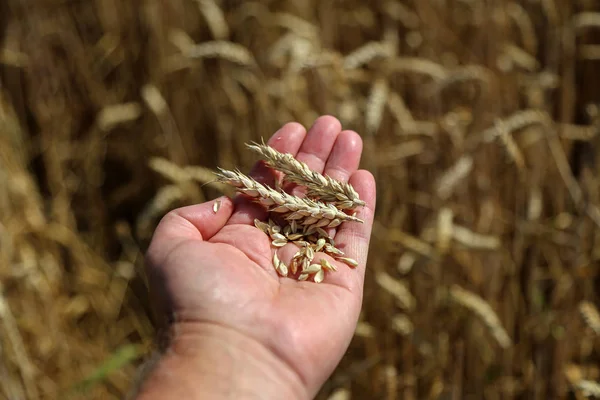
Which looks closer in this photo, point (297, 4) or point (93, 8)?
point (297, 4)

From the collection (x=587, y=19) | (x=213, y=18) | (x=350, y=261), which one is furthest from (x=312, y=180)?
(x=587, y=19)

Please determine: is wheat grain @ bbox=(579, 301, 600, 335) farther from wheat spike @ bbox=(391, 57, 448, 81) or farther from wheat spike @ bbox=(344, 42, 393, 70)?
wheat spike @ bbox=(344, 42, 393, 70)

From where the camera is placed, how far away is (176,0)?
Result: 3.03m

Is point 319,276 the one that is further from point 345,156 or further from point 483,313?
point 483,313

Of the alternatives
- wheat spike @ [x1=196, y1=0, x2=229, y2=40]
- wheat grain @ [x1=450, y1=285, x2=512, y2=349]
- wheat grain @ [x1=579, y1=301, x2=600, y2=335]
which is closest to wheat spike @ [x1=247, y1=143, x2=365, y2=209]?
wheat grain @ [x1=450, y1=285, x2=512, y2=349]

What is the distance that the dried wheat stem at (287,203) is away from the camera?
1.57 metres

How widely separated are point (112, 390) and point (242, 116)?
1.26 metres

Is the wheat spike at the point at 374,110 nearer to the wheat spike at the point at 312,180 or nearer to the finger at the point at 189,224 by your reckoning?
the wheat spike at the point at 312,180

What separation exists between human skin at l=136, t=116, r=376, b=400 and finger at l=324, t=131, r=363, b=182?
0.29 m

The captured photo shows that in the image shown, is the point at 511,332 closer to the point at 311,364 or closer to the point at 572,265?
the point at 572,265

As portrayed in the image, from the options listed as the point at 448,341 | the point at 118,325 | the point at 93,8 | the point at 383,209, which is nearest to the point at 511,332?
the point at 448,341

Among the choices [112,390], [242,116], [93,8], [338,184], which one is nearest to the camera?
[338,184]

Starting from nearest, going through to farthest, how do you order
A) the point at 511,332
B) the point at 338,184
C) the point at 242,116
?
the point at 338,184
the point at 511,332
the point at 242,116

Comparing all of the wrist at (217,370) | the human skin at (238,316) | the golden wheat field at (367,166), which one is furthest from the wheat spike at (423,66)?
the wrist at (217,370)
